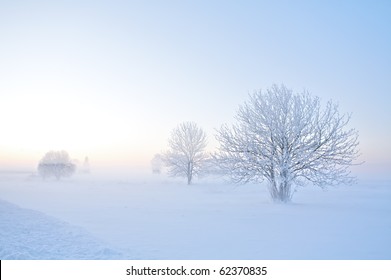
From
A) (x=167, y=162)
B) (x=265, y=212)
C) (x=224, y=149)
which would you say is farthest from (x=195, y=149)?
(x=265, y=212)

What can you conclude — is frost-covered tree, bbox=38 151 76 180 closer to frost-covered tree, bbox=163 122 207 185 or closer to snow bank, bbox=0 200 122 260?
frost-covered tree, bbox=163 122 207 185

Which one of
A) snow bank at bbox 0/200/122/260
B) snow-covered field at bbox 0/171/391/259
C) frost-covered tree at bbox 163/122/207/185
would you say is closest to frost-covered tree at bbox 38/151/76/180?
frost-covered tree at bbox 163/122/207/185

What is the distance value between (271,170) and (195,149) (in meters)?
27.7

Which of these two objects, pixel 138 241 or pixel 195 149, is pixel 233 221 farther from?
pixel 195 149

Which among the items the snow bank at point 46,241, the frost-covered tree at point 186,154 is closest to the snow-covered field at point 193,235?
the snow bank at point 46,241

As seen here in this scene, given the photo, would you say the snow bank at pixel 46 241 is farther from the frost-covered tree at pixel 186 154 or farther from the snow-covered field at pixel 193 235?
the frost-covered tree at pixel 186 154

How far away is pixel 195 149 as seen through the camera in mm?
48438

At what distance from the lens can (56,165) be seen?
63125mm

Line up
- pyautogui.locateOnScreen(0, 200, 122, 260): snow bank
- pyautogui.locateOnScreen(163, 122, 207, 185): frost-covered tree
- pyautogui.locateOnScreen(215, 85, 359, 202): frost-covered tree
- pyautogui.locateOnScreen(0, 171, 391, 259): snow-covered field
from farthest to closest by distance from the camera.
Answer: pyautogui.locateOnScreen(163, 122, 207, 185): frost-covered tree, pyautogui.locateOnScreen(215, 85, 359, 202): frost-covered tree, pyautogui.locateOnScreen(0, 171, 391, 259): snow-covered field, pyautogui.locateOnScreen(0, 200, 122, 260): snow bank

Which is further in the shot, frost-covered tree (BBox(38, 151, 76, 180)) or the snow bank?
frost-covered tree (BBox(38, 151, 76, 180))

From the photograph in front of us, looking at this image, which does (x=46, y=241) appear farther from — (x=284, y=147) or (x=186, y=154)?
(x=186, y=154)

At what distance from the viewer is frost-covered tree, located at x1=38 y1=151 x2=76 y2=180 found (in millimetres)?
61781

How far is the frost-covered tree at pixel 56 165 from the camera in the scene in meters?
61.8
